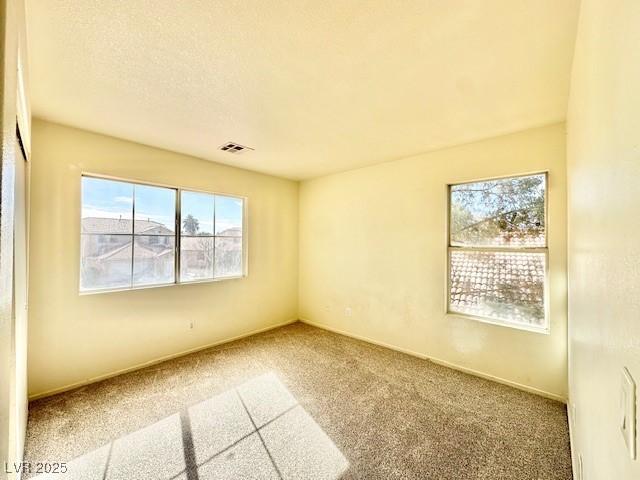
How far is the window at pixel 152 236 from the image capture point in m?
2.72

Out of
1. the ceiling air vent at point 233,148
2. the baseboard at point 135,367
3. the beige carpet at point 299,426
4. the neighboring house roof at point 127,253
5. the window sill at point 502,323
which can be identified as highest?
the ceiling air vent at point 233,148

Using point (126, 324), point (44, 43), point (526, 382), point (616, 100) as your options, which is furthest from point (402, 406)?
point (44, 43)

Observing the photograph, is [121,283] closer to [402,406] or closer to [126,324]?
[126,324]

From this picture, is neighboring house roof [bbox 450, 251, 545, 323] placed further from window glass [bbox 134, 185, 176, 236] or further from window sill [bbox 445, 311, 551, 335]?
window glass [bbox 134, 185, 176, 236]

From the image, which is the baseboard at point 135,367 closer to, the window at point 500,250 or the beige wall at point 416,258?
the beige wall at point 416,258

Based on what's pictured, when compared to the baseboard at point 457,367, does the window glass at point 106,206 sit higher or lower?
higher

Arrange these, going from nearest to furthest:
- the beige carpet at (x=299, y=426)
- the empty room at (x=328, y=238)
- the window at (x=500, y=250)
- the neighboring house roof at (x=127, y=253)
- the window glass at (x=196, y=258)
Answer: the empty room at (x=328, y=238), the beige carpet at (x=299, y=426), the window at (x=500, y=250), the neighboring house roof at (x=127, y=253), the window glass at (x=196, y=258)

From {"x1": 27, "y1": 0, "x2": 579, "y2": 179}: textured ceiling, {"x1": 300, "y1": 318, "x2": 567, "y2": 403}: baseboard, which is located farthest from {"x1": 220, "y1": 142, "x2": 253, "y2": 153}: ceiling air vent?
{"x1": 300, "y1": 318, "x2": 567, "y2": 403}: baseboard

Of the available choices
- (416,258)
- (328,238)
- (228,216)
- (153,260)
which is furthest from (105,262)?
(416,258)

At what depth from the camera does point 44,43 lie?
58.7 inches

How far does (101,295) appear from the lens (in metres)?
2.71

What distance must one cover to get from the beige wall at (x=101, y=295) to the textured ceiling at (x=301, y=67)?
32 cm

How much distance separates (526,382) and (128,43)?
4133mm

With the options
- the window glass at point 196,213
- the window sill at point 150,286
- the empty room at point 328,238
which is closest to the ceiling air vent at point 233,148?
the empty room at point 328,238
